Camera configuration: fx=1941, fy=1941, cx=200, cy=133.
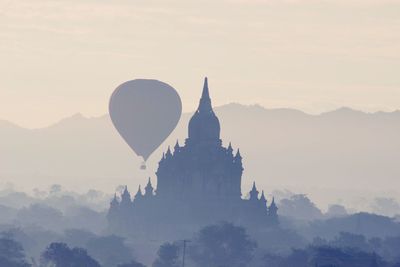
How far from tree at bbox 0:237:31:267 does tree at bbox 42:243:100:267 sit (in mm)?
2644

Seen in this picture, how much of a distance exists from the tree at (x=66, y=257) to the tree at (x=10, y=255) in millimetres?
2644

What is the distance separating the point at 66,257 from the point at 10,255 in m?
8.85

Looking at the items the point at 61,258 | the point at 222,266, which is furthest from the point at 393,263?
the point at 61,258

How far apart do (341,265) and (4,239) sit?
35.5 metres

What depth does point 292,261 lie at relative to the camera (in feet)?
648

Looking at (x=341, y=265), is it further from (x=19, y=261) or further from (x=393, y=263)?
(x=19, y=261)

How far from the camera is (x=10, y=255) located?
632ft

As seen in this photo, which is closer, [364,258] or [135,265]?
[135,265]

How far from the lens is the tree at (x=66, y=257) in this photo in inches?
7210

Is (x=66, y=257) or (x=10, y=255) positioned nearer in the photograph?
(x=66, y=257)

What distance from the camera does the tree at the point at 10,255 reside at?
184 m

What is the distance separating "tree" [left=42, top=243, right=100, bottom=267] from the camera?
18312cm

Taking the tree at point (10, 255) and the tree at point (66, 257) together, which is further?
the tree at point (10, 255)

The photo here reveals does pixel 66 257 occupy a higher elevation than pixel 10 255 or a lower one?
lower
